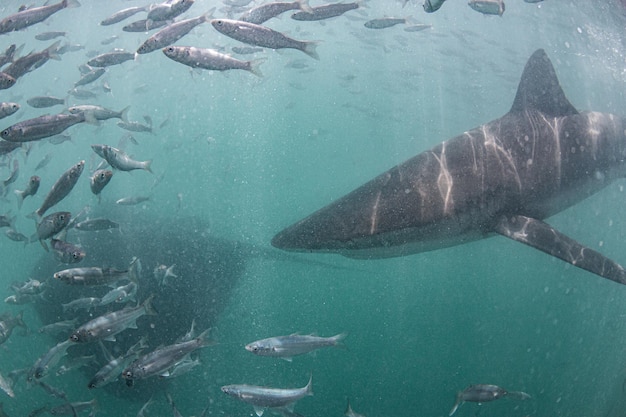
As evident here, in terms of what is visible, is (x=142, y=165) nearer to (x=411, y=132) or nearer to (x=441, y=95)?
(x=441, y=95)

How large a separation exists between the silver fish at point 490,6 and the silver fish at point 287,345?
5.74 metres

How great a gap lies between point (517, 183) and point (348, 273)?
33.8 metres

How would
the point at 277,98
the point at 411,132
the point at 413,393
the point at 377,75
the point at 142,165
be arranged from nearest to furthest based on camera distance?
the point at 142,165
the point at 413,393
the point at 377,75
the point at 411,132
the point at 277,98

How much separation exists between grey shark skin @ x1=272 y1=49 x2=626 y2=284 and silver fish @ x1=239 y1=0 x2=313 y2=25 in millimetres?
2595

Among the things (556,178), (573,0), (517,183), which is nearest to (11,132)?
(517,183)

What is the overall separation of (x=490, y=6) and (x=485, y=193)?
3778 millimetres

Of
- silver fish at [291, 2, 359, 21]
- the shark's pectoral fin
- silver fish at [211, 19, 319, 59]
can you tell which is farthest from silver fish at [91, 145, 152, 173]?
the shark's pectoral fin

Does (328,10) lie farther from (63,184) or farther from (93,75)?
(93,75)

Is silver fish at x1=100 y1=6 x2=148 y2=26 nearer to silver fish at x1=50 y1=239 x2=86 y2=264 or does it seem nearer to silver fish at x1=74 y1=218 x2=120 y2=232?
silver fish at x1=74 y1=218 x2=120 y2=232

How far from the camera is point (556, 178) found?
4988mm

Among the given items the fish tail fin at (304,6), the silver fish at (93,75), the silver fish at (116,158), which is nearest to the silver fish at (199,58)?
the fish tail fin at (304,6)

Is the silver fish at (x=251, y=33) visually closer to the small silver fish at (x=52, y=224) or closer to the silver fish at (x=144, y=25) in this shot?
the silver fish at (x=144, y=25)

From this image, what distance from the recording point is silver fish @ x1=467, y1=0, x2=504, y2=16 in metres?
6.28

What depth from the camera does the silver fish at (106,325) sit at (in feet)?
12.6
